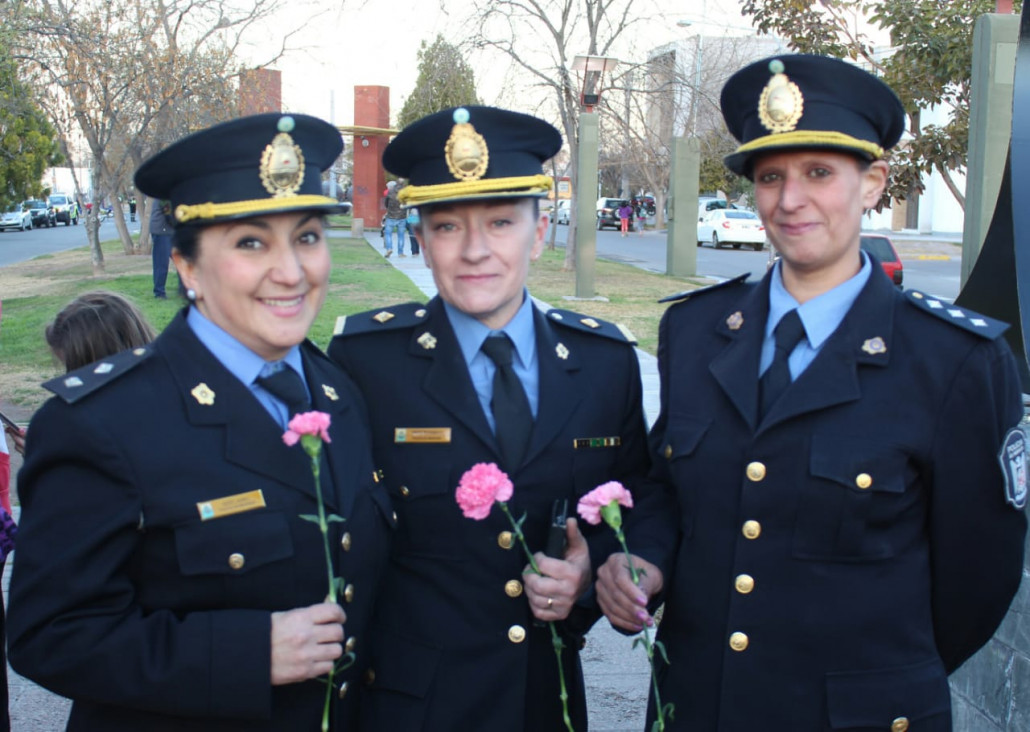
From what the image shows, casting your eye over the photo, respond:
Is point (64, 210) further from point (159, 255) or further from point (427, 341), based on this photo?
point (427, 341)

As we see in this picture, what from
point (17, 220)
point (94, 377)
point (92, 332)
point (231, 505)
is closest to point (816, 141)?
point (231, 505)

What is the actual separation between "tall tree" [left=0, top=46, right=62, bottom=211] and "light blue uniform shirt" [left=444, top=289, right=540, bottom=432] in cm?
994

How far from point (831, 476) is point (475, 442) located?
0.79 meters

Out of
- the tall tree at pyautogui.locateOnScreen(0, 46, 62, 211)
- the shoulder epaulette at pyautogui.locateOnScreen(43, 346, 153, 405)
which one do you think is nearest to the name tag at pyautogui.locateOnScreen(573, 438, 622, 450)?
the shoulder epaulette at pyautogui.locateOnScreen(43, 346, 153, 405)

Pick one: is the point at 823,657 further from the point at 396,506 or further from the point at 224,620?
the point at 224,620

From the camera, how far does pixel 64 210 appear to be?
53.1 meters

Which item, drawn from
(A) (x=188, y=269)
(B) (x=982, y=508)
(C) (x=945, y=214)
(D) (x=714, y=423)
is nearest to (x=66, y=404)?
(A) (x=188, y=269)

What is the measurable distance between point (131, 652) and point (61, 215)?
5687cm

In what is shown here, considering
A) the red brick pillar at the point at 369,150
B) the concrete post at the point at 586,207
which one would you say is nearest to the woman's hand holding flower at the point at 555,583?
the concrete post at the point at 586,207

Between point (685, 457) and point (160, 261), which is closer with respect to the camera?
point (685, 457)

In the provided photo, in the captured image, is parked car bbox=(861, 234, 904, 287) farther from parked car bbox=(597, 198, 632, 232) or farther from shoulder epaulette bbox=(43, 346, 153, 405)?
parked car bbox=(597, 198, 632, 232)

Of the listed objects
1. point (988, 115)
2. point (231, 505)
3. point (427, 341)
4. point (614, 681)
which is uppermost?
point (988, 115)

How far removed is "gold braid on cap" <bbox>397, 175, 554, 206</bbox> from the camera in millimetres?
2279

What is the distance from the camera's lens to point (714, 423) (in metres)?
2.16
